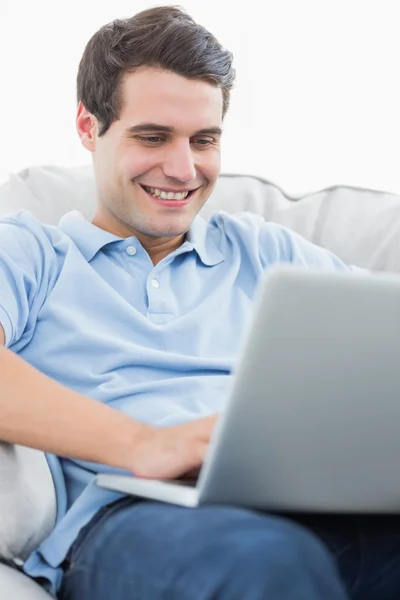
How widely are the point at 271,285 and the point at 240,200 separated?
1.15 metres

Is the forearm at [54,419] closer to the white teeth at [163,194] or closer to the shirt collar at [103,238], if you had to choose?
the shirt collar at [103,238]

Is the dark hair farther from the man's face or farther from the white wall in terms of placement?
the white wall

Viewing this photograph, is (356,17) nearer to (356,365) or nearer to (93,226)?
(93,226)

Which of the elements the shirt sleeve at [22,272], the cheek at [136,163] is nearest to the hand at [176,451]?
the shirt sleeve at [22,272]

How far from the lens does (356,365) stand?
31.4 inches

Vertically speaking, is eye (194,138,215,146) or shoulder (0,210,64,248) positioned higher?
eye (194,138,215,146)

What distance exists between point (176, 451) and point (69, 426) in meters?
0.18

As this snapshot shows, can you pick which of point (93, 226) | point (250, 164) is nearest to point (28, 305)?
point (93, 226)

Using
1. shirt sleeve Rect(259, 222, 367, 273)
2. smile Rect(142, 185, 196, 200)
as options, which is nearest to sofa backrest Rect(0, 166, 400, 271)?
shirt sleeve Rect(259, 222, 367, 273)

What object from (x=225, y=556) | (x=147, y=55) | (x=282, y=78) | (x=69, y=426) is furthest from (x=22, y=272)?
(x=282, y=78)

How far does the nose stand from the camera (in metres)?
1.54

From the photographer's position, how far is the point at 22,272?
1.38 meters

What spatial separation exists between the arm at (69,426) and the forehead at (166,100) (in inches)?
19.6

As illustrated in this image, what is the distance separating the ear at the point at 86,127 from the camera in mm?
1665
